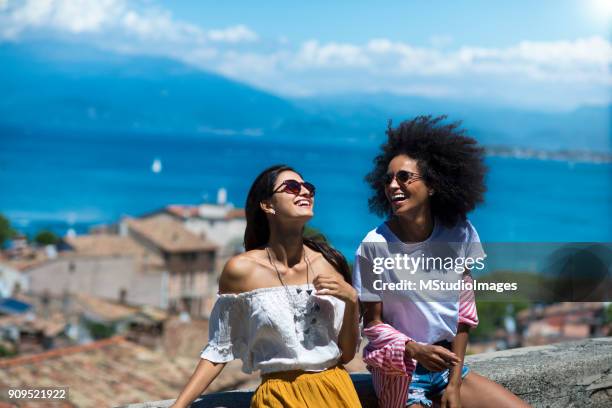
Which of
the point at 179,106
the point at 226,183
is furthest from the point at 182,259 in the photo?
the point at 179,106

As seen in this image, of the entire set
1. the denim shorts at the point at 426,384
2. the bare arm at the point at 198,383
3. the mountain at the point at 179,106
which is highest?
the mountain at the point at 179,106

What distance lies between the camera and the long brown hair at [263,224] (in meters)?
2.31

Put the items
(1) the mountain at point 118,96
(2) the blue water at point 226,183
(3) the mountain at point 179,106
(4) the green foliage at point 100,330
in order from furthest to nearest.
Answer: (1) the mountain at point 118,96
(3) the mountain at point 179,106
(2) the blue water at point 226,183
(4) the green foliage at point 100,330

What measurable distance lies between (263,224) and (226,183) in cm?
11055

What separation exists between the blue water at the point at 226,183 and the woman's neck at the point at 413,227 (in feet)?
266

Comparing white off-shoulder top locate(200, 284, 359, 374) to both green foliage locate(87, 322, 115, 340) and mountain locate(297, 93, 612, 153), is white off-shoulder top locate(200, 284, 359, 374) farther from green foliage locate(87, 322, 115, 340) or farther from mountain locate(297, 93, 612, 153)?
mountain locate(297, 93, 612, 153)

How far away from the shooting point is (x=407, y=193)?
2369 millimetres

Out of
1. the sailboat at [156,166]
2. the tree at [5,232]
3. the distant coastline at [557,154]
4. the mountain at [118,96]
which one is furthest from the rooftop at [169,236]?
the mountain at [118,96]

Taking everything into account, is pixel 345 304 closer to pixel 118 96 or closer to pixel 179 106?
pixel 179 106

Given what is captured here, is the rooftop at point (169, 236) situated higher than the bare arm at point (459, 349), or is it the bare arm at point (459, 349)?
the bare arm at point (459, 349)

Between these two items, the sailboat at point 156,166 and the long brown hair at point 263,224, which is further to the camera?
the sailboat at point 156,166

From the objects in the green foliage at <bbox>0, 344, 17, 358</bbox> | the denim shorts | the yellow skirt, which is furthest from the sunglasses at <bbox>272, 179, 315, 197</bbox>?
the green foliage at <bbox>0, 344, 17, 358</bbox>

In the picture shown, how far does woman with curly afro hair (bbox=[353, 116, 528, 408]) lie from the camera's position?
2.30m

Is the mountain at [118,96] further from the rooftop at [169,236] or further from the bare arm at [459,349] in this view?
the bare arm at [459,349]
